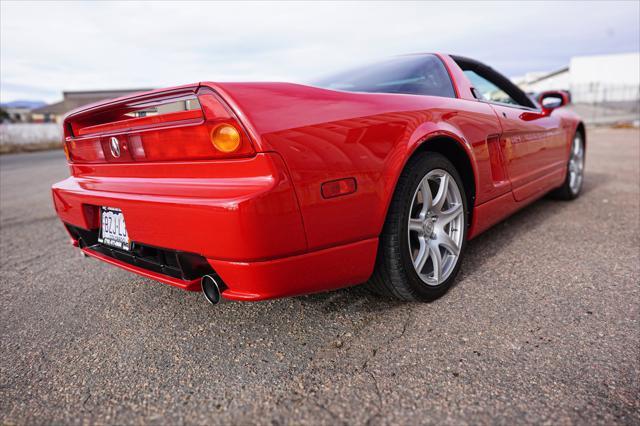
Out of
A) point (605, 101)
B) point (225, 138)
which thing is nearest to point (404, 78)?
point (225, 138)

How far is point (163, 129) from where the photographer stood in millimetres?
1568

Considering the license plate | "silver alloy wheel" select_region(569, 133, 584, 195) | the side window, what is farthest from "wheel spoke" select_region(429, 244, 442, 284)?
"silver alloy wheel" select_region(569, 133, 584, 195)

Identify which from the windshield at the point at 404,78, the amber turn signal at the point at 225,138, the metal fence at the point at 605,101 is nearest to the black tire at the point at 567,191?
the windshield at the point at 404,78

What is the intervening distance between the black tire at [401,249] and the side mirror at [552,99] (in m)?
2.07

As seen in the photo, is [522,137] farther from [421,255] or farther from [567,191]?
[567,191]

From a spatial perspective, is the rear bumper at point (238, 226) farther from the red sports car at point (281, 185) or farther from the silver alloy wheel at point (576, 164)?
the silver alloy wheel at point (576, 164)

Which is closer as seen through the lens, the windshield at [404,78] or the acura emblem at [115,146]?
the acura emblem at [115,146]

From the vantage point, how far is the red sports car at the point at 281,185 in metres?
1.37

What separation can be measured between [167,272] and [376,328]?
0.89 m

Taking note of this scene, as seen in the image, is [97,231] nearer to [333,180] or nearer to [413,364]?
[333,180]

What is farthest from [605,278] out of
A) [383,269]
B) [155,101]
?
[155,101]

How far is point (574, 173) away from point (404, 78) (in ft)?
8.61

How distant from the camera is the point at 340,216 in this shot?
59.2 inches

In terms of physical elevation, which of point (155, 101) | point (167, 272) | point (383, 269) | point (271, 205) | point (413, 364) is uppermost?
point (155, 101)
